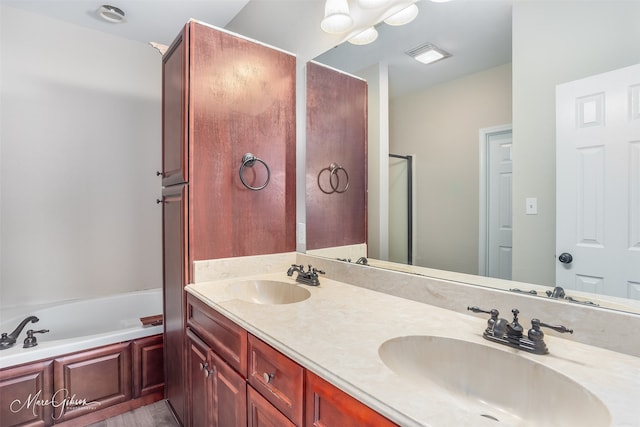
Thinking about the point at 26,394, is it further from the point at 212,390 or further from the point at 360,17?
the point at 360,17

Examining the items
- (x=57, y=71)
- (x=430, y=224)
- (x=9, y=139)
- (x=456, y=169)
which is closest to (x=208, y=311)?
(x=430, y=224)

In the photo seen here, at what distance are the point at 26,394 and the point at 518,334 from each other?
2307mm

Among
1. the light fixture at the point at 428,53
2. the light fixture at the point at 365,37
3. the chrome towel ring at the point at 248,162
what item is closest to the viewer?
the light fixture at the point at 428,53

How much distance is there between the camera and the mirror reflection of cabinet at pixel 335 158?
165 cm

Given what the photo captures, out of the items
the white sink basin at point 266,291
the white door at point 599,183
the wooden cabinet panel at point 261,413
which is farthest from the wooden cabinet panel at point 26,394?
the white door at point 599,183

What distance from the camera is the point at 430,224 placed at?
1.31 meters

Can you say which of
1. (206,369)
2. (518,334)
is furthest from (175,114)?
(518,334)

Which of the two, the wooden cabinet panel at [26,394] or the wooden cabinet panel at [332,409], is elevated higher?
the wooden cabinet panel at [332,409]

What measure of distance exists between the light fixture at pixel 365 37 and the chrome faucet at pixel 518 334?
1289 mm

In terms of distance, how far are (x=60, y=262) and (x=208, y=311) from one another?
6.62 feet

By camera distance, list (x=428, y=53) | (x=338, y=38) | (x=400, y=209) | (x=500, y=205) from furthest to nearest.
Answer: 1. (x=338, y=38)
2. (x=400, y=209)
3. (x=428, y=53)
4. (x=500, y=205)

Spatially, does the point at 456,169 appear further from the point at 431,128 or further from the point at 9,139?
the point at 9,139

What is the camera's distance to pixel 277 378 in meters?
0.93

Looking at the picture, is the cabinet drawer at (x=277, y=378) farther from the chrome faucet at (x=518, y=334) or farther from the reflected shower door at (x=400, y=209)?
the reflected shower door at (x=400, y=209)
